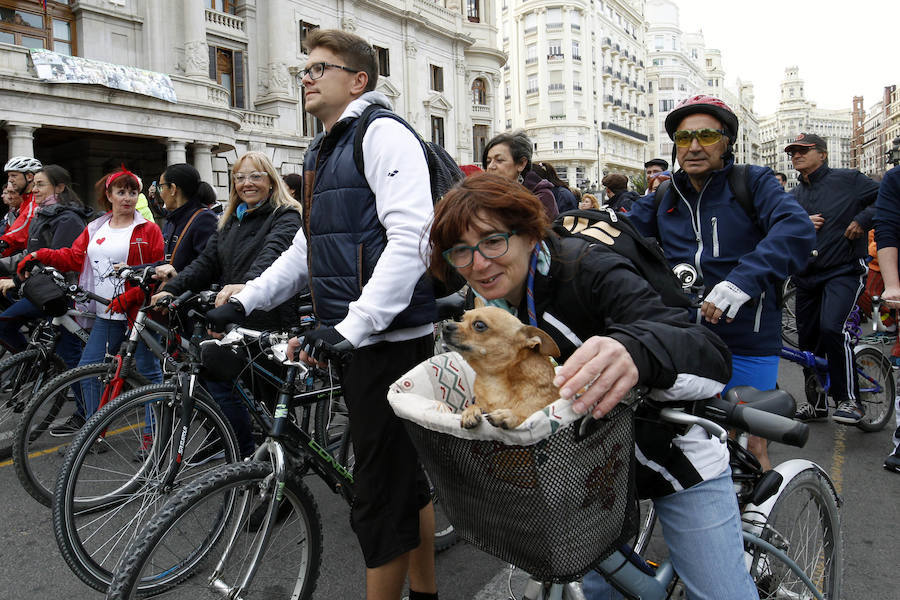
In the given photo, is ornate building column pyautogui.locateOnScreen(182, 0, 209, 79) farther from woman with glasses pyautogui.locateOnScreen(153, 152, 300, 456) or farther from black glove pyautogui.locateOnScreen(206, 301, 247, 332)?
black glove pyautogui.locateOnScreen(206, 301, 247, 332)

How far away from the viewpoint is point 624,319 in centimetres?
153

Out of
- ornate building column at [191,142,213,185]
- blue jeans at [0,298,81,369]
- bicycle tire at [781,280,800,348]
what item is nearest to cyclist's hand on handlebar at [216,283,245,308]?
blue jeans at [0,298,81,369]

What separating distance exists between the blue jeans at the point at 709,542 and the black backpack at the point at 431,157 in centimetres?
146

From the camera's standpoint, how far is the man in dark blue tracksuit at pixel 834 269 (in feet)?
17.6

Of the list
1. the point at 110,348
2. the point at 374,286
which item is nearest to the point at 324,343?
the point at 374,286

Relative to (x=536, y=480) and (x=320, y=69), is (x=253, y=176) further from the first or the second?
(x=536, y=480)

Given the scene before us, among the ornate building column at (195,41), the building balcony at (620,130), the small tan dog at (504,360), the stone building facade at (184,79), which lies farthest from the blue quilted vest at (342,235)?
the building balcony at (620,130)

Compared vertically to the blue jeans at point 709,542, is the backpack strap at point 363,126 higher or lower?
higher

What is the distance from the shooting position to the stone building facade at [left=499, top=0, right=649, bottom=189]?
236ft

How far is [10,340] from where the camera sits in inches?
245

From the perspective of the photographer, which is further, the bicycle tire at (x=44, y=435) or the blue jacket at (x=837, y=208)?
the blue jacket at (x=837, y=208)

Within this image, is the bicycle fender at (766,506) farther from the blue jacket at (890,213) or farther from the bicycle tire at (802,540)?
the blue jacket at (890,213)

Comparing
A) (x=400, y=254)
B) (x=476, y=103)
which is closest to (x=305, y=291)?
(x=400, y=254)

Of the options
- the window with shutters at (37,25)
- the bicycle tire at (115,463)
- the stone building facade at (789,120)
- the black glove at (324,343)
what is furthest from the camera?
the stone building facade at (789,120)
